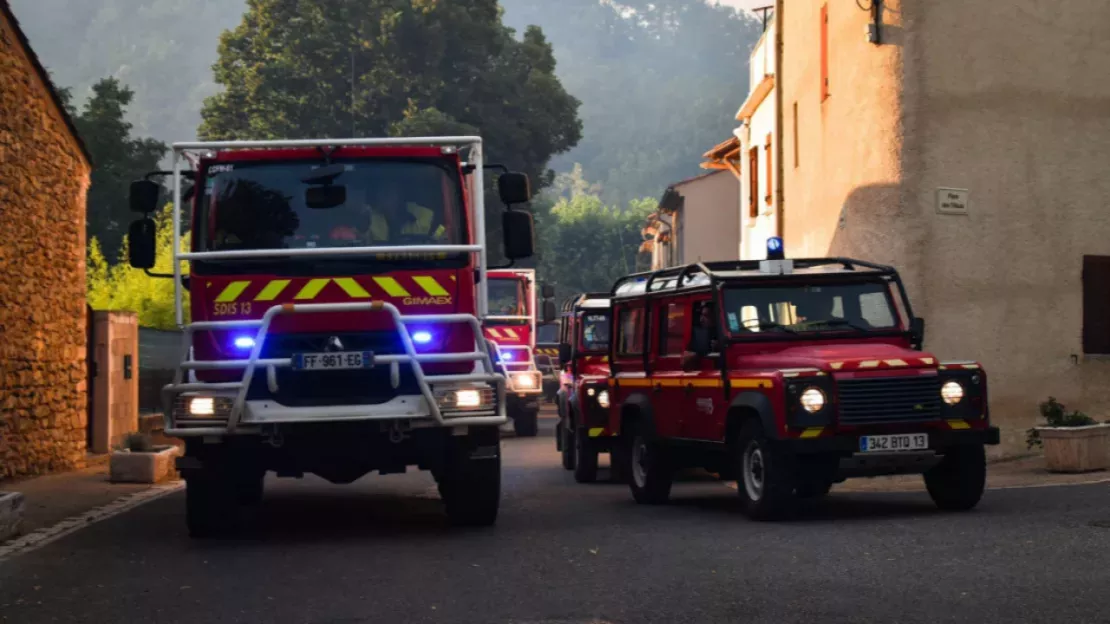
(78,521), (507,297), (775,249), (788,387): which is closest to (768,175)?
(507,297)

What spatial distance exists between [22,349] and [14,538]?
6201mm

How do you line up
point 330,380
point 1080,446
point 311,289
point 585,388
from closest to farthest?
point 330,380 → point 311,289 → point 1080,446 → point 585,388

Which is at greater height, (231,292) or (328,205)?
(328,205)

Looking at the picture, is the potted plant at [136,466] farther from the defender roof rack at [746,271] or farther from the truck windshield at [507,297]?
the truck windshield at [507,297]

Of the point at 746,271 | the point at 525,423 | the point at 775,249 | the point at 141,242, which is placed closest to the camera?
the point at 141,242

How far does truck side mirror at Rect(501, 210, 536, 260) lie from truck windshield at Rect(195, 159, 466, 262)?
0.44 meters

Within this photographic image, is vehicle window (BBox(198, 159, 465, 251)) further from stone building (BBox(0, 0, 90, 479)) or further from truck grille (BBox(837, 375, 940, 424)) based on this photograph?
stone building (BBox(0, 0, 90, 479))

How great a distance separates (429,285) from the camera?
11.8 metres

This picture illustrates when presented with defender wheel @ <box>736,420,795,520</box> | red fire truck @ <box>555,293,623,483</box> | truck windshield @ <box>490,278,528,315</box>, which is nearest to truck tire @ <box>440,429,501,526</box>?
defender wheel @ <box>736,420,795,520</box>

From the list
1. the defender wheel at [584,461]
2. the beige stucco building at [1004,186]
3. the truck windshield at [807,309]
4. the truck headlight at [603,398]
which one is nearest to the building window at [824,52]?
the beige stucco building at [1004,186]

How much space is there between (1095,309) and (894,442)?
29.7 ft

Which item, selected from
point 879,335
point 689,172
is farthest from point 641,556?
point 689,172

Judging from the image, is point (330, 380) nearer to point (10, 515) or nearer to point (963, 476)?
point (10, 515)

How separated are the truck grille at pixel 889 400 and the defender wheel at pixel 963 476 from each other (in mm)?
485
